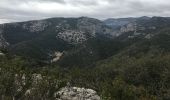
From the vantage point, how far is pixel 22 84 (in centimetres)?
10238

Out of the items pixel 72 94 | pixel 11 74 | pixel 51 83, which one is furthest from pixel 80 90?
pixel 11 74

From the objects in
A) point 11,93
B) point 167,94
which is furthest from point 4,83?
point 167,94

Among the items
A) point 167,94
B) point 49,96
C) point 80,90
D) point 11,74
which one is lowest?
point 167,94

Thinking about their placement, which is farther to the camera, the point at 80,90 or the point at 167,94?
the point at 167,94

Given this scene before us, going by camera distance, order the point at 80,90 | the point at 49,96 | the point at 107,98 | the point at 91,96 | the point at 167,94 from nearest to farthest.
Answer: the point at 107,98
the point at 49,96
the point at 91,96
the point at 80,90
the point at 167,94

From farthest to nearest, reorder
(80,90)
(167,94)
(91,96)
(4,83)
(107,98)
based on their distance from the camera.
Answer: (167,94) → (80,90) → (91,96) → (4,83) → (107,98)

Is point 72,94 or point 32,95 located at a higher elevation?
point 32,95

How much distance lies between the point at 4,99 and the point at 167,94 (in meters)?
132

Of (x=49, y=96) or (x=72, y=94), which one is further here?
(x=72, y=94)

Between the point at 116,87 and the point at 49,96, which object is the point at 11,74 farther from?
the point at 116,87

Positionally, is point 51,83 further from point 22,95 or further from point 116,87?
point 116,87

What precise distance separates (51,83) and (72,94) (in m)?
46.2

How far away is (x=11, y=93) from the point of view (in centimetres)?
9806

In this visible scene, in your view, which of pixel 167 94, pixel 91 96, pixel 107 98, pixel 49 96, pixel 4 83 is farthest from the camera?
pixel 167 94
